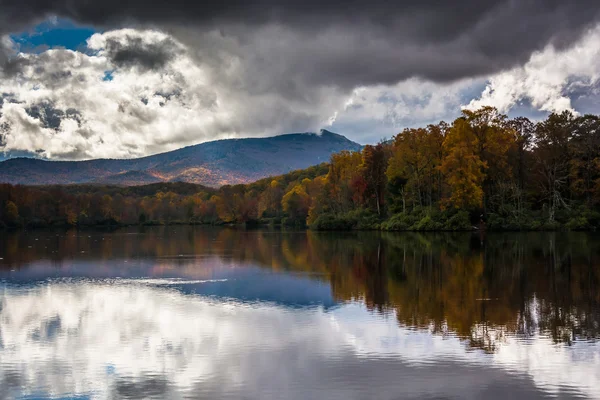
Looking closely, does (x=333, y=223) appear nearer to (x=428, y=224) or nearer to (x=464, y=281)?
(x=428, y=224)

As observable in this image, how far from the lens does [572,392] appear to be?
10.9 metres

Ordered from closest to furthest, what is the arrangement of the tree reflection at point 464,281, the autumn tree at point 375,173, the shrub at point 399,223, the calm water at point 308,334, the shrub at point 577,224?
1. the calm water at point 308,334
2. the tree reflection at point 464,281
3. the shrub at point 577,224
4. the shrub at point 399,223
5. the autumn tree at point 375,173

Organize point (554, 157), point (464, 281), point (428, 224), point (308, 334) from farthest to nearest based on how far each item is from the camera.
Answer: point (428, 224) → point (554, 157) → point (464, 281) → point (308, 334)

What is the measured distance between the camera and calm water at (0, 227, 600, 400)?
455 inches

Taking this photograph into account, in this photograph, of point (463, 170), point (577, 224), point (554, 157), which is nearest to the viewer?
point (577, 224)

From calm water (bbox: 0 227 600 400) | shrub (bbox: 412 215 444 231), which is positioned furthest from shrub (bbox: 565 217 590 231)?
calm water (bbox: 0 227 600 400)

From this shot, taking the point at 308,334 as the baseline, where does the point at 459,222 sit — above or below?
above

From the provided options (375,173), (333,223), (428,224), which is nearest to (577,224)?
(428,224)

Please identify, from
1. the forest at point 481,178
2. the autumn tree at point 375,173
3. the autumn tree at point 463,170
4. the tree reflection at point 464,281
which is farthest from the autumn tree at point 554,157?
the tree reflection at point 464,281

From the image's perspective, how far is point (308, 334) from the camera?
634 inches

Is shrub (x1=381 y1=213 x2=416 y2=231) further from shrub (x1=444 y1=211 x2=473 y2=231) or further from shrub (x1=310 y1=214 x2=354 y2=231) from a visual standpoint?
shrub (x1=310 y1=214 x2=354 y2=231)

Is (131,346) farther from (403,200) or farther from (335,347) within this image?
(403,200)

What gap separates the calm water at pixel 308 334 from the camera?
1156 cm

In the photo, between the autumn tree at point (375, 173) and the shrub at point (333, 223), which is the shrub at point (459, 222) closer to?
the autumn tree at point (375, 173)
